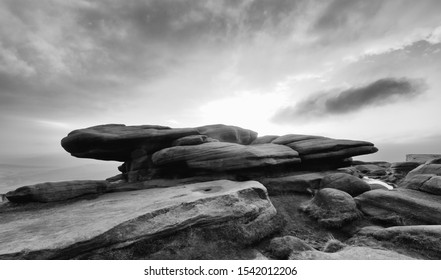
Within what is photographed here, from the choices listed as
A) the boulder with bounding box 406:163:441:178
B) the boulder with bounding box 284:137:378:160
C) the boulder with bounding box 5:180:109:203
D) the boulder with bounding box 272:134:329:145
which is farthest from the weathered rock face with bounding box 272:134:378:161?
the boulder with bounding box 5:180:109:203

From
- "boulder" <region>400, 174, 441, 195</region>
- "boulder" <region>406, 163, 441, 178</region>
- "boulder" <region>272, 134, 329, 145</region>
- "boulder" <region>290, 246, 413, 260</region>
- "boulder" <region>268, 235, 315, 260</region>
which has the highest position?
"boulder" <region>272, 134, 329, 145</region>

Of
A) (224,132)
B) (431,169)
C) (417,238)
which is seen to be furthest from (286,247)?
(431,169)

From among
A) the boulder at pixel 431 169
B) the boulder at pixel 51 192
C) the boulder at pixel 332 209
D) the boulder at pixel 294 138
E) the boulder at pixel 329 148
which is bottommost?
the boulder at pixel 332 209

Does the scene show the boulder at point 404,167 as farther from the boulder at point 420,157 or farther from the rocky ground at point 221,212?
the rocky ground at point 221,212

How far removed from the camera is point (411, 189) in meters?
16.7

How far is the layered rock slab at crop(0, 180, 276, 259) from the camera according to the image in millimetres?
8773

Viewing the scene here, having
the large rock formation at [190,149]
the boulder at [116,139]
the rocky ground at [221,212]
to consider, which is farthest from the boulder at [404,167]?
the boulder at [116,139]

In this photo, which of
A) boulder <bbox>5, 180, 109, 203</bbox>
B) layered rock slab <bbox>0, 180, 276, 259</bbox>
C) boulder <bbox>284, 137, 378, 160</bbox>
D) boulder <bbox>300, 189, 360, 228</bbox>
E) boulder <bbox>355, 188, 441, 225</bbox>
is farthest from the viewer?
boulder <bbox>284, 137, 378, 160</bbox>

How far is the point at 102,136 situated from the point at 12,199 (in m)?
9.12

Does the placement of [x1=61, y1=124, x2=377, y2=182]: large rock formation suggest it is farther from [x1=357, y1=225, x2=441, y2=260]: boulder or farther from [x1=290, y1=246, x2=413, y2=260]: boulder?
[x1=357, y1=225, x2=441, y2=260]: boulder

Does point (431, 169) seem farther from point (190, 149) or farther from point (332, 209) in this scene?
point (190, 149)

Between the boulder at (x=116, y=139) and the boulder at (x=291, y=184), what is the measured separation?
11818 millimetres

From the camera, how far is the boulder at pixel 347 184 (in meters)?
18.5

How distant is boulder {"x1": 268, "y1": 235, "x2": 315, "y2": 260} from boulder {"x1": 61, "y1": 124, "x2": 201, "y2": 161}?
60.4ft
